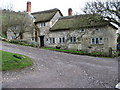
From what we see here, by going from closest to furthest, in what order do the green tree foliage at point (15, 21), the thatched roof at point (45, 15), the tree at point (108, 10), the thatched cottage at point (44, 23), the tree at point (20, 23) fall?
the tree at point (108, 10) < the green tree foliage at point (15, 21) < the tree at point (20, 23) < the thatched cottage at point (44, 23) < the thatched roof at point (45, 15)

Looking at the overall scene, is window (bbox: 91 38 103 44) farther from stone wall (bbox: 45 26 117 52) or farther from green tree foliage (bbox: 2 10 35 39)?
green tree foliage (bbox: 2 10 35 39)

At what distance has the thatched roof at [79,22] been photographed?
70.0 ft

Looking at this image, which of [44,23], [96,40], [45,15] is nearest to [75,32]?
[96,40]

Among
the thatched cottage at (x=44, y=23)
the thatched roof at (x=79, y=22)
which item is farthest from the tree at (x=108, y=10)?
the thatched cottage at (x=44, y=23)

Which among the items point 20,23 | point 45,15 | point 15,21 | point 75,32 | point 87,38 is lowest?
point 87,38

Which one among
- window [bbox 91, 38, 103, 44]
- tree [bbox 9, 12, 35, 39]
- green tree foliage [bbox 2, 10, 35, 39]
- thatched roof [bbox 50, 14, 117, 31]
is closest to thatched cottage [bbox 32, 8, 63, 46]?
thatched roof [bbox 50, 14, 117, 31]

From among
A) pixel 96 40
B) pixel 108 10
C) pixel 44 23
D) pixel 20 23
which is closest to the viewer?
pixel 108 10

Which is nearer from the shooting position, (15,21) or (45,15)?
(15,21)

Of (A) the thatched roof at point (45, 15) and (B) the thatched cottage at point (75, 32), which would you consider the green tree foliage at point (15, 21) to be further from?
(B) the thatched cottage at point (75, 32)

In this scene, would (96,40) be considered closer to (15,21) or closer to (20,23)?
(20,23)

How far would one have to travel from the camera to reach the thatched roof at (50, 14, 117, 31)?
21337 mm

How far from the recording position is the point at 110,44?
2634cm

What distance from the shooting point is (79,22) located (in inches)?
1015

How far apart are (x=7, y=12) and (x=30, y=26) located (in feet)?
19.1
